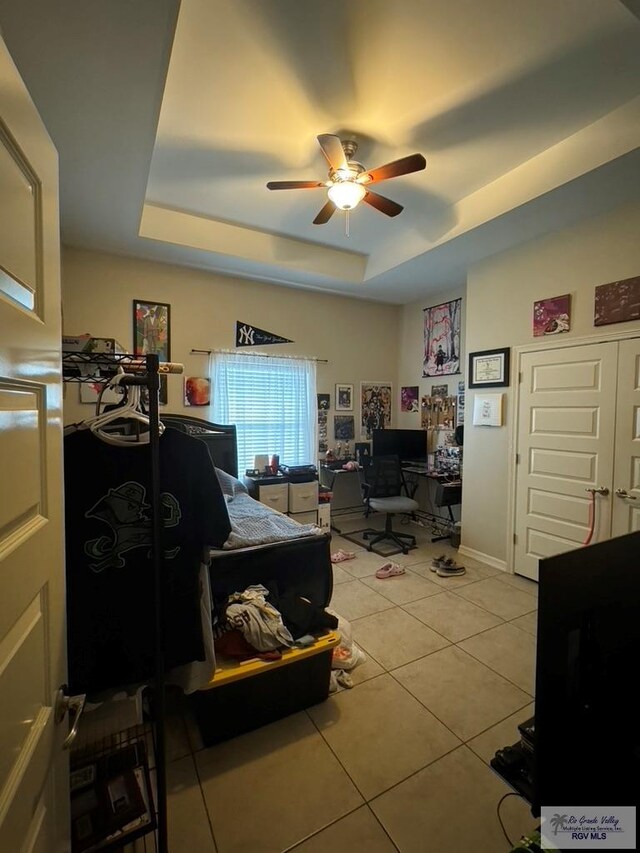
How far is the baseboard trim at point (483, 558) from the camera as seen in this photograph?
11.6 feet

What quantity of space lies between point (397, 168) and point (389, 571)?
3.07 meters

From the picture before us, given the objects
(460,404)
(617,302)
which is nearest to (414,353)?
(460,404)

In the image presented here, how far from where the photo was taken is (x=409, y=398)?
5.18m

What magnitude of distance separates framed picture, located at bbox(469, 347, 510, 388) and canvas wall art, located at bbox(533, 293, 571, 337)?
34 cm

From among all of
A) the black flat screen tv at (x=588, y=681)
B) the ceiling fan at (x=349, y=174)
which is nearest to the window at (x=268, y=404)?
the ceiling fan at (x=349, y=174)

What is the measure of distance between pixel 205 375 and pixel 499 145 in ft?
10.4

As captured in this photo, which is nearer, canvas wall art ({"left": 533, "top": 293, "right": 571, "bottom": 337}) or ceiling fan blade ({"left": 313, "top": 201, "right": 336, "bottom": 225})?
ceiling fan blade ({"left": 313, "top": 201, "right": 336, "bottom": 225})

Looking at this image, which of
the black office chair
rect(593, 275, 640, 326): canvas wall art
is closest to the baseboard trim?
the black office chair

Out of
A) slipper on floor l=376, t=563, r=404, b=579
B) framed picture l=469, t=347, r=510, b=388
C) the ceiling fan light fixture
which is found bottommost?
slipper on floor l=376, t=563, r=404, b=579

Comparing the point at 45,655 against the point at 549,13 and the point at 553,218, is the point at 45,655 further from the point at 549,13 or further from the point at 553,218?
the point at 553,218

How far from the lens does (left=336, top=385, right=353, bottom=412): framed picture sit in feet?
16.2

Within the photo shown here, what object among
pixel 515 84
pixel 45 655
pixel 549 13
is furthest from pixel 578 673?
pixel 515 84

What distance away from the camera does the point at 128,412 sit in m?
1.37

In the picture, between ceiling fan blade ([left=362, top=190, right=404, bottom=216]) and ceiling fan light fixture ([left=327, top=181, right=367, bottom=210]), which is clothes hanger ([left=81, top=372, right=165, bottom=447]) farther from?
ceiling fan blade ([left=362, top=190, right=404, bottom=216])
